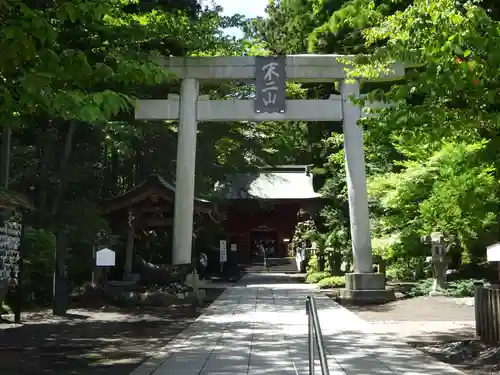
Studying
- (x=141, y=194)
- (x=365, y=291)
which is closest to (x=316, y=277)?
(x=365, y=291)

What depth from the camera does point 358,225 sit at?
16281 millimetres

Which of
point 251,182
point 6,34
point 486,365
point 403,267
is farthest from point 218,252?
point 6,34

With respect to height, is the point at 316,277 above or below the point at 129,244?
below

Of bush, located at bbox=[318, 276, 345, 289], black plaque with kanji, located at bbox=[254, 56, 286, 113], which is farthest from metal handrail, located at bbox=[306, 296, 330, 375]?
bush, located at bbox=[318, 276, 345, 289]

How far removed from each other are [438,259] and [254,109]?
688 cm

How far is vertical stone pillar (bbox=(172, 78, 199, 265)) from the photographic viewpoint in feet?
54.0

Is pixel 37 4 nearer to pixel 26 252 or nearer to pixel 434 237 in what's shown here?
pixel 26 252

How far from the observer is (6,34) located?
4.92 metres

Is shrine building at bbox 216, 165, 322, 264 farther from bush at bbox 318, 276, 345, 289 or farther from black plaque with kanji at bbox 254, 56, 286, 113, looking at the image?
black plaque with kanji at bbox 254, 56, 286, 113

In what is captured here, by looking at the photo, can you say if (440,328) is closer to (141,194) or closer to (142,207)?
(141,194)

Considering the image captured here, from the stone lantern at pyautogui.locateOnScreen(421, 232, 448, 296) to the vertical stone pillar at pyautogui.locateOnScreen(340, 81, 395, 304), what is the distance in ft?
4.33

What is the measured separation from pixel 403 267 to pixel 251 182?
46.0ft

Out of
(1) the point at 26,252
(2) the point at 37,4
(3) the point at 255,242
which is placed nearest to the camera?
(2) the point at 37,4

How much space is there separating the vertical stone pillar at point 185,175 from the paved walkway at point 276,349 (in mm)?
3420
